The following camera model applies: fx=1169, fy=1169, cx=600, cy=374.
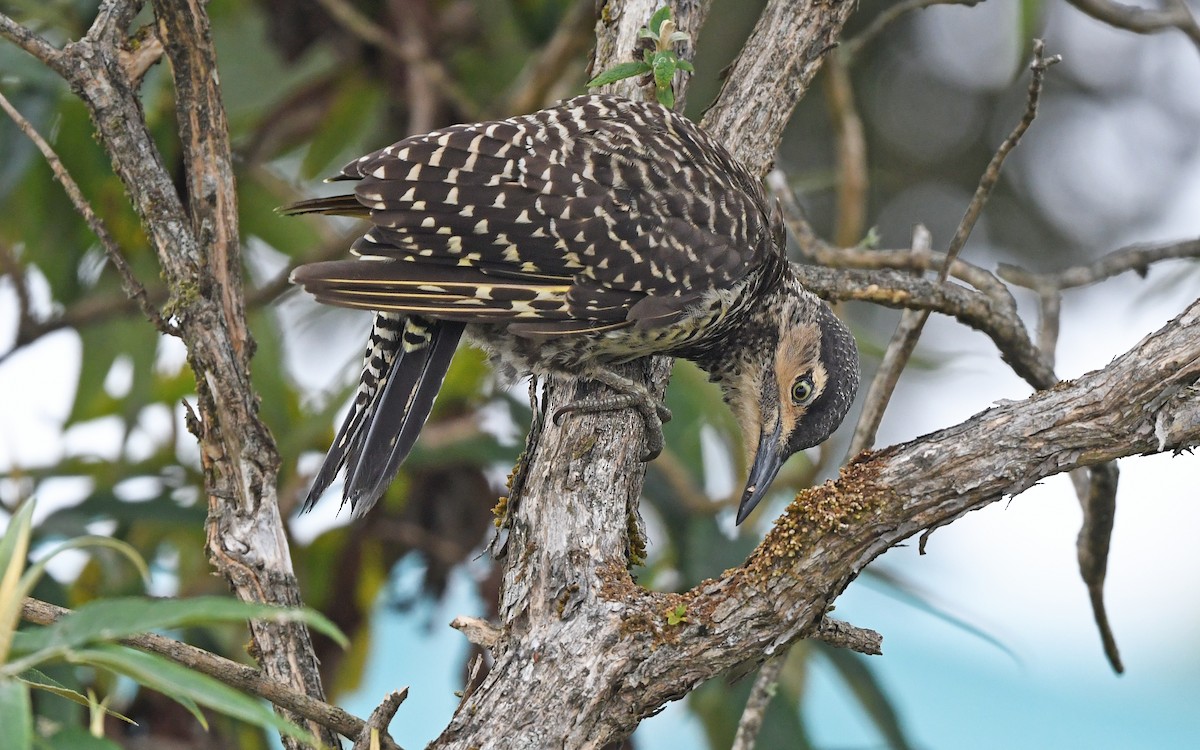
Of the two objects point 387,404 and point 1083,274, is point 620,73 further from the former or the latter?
point 1083,274

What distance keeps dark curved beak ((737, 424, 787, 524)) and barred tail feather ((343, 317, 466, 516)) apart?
75cm

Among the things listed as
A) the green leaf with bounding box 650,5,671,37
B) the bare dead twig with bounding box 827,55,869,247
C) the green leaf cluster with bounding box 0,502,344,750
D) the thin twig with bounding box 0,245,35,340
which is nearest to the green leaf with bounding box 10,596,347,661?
the green leaf cluster with bounding box 0,502,344,750

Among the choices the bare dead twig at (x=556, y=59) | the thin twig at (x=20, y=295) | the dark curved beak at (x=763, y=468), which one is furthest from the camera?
the bare dead twig at (x=556, y=59)

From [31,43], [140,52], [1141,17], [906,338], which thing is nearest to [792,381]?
[906,338]

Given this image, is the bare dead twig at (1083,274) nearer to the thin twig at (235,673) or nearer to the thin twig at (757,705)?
the thin twig at (757,705)

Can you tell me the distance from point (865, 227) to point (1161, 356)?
4.63m

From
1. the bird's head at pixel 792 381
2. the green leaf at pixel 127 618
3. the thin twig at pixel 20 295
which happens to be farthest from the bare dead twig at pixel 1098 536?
the thin twig at pixel 20 295

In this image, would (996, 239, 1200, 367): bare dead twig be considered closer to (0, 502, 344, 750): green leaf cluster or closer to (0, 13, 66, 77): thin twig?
(0, 13, 66, 77): thin twig

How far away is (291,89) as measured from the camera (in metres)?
4.31

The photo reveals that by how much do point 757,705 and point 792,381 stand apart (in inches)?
35.1

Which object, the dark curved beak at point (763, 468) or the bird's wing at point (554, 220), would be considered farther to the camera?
the dark curved beak at point (763, 468)

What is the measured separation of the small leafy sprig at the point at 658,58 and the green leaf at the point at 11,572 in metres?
1.39

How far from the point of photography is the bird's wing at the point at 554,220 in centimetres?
230

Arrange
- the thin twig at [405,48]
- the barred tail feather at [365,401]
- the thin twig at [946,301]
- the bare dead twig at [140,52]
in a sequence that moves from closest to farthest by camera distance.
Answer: the bare dead twig at [140,52] < the barred tail feather at [365,401] < the thin twig at [946,301] < the thin twig at [405,48]
